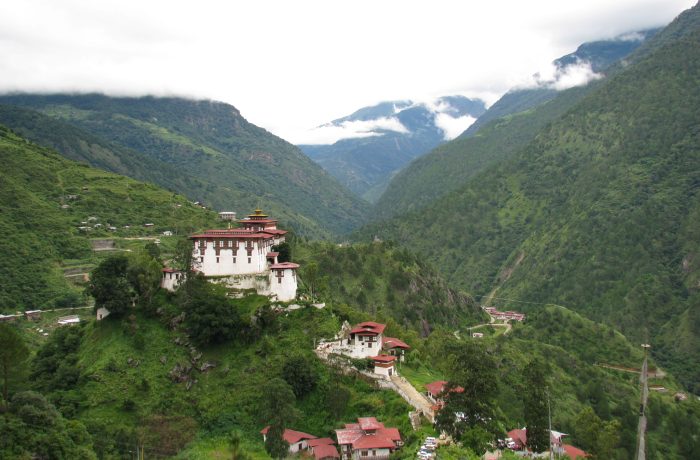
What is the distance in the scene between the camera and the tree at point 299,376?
208 feet

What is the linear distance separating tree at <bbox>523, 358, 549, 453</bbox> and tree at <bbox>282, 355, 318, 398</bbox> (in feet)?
66.5

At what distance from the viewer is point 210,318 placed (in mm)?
67125

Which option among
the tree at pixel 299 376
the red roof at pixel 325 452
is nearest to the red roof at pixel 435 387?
the tree at pixel 299 376

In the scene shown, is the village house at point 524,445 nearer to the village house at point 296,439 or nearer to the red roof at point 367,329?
the red roof at point 367,329

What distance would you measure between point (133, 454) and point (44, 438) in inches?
380

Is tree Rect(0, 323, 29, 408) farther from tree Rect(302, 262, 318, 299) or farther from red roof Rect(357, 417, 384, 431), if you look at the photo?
tree Rect(302, 262, 318, 299)

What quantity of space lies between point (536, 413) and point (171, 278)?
4182cm

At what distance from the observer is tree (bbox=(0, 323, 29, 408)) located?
181ft

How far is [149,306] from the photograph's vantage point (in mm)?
72312

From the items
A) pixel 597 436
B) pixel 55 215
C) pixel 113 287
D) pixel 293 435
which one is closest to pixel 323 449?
pixel 293 435

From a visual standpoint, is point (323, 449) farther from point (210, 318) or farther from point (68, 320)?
point (68, 320)

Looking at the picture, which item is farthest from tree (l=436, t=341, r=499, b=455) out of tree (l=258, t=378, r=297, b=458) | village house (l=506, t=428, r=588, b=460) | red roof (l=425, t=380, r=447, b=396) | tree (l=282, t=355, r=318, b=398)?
tree (l=282, t=355, r=318, b=398)

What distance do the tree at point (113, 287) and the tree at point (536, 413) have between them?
4284 cm

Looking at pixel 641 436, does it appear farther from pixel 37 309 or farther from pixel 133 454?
pixel 37 309
